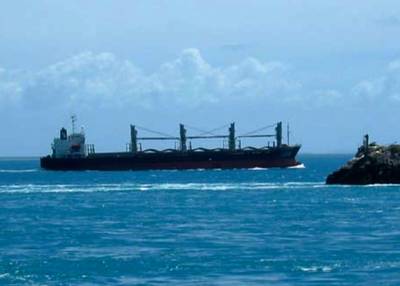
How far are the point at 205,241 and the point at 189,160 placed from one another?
5552 inches

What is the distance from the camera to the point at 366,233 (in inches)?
2085

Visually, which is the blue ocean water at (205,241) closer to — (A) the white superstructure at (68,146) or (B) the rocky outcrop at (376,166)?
(B) the rocky outcrop at (376,166)

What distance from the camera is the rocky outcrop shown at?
99.6m

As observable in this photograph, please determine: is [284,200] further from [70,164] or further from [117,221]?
[70,164]

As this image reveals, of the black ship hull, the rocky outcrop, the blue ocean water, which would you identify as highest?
the black ship hull

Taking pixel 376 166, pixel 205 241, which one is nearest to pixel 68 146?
pixel 376 166

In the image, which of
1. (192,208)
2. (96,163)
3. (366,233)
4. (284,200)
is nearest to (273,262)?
(366,233)

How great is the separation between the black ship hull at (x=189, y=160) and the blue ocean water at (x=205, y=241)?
10284 centimetres

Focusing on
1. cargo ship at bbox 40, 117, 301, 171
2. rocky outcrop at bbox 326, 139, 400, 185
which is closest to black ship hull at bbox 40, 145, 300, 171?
cargo ship at bbox 40, 117, 301, 171

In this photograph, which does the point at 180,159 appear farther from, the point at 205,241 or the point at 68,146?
the point at 205,241

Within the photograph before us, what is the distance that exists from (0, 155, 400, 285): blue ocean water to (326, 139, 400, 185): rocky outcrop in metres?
11.8

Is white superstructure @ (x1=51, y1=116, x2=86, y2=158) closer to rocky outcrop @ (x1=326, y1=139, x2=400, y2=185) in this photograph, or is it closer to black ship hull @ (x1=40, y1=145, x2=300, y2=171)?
black ship hull @ (x1=40, y1=145, x2=300, y2=171)

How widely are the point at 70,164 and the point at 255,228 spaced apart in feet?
459

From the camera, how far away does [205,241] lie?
164ft
